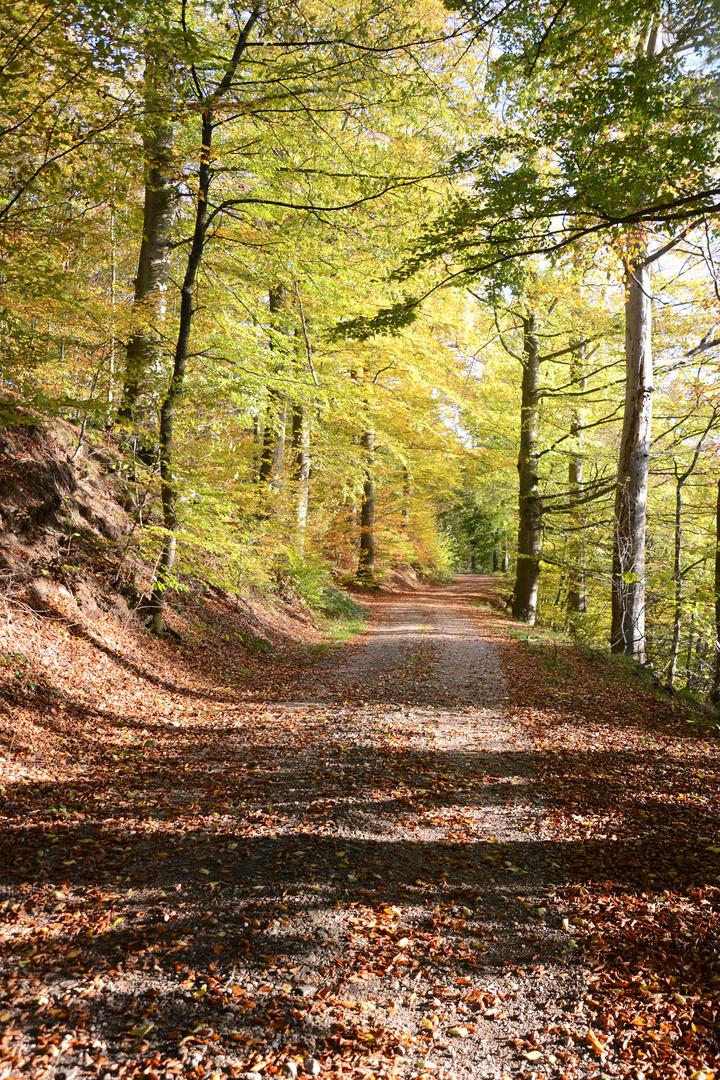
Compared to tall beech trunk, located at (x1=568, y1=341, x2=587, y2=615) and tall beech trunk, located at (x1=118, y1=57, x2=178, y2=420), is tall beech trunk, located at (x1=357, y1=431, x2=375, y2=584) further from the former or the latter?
tall beech trunk, located at (x1=118, y1=57, x2=178, y2=420)

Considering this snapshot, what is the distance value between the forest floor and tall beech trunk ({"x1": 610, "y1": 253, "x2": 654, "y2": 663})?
318 cm

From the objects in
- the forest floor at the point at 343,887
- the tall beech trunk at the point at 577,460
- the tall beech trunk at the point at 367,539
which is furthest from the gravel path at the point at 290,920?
the tall beech trunk at the point at 367,539

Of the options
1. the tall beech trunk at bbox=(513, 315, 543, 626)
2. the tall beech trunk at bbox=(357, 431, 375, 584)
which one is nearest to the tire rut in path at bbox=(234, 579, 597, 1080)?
the tall beech trunk at bbox=(513, 315, 543, 626)

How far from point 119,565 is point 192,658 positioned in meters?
1.56

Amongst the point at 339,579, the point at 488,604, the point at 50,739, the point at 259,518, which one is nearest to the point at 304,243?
the point at 259,518

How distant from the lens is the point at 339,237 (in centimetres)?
843

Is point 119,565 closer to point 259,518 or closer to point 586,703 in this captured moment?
point 259,518

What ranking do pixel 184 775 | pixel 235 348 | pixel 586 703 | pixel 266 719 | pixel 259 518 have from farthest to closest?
pixel 259 518
pixel 235 348
pixel 586 703
pixel 266 719
pixel 184 775

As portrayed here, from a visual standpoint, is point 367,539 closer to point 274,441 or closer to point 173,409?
point 274,441

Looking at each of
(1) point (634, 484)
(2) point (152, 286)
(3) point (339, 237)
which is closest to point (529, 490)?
(1) point (634, 484)

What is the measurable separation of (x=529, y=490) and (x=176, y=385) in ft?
33.1

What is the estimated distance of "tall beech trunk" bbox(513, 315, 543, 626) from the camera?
577 inches

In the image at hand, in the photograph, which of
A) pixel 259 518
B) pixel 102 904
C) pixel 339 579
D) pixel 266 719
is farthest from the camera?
pixel 339 579

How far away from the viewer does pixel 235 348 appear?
8.79m
